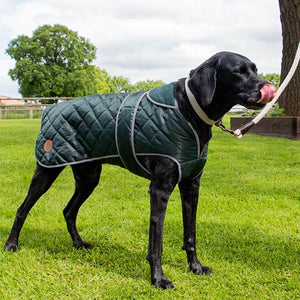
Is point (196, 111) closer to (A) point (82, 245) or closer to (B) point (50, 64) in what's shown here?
(A) point (82, 245)

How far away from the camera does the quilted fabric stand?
2604 millimetres

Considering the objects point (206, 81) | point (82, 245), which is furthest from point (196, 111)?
point (82, 245)

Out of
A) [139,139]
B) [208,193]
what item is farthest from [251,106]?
[208,193]

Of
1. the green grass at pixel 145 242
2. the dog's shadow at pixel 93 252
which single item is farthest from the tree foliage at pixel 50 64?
the dog's shadow at pixel 93 252

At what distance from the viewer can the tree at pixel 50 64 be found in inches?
1777

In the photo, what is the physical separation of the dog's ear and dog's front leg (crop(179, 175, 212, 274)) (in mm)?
773

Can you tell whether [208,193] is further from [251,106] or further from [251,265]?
[251,106]

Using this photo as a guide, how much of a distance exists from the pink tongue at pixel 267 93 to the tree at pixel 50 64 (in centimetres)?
4478

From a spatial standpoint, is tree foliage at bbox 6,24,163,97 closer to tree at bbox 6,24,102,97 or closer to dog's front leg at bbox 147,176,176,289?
tree at bbox 6,24,102,97

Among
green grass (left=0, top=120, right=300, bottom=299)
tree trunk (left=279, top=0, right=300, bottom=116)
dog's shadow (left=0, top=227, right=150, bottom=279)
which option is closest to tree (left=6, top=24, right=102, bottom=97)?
tree trunk (left=279, top=0, right=300, bottom=116)

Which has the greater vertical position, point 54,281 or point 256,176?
point 256,176

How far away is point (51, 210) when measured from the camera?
448cm

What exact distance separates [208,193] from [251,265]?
211 cm

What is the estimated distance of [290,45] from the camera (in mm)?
10477
